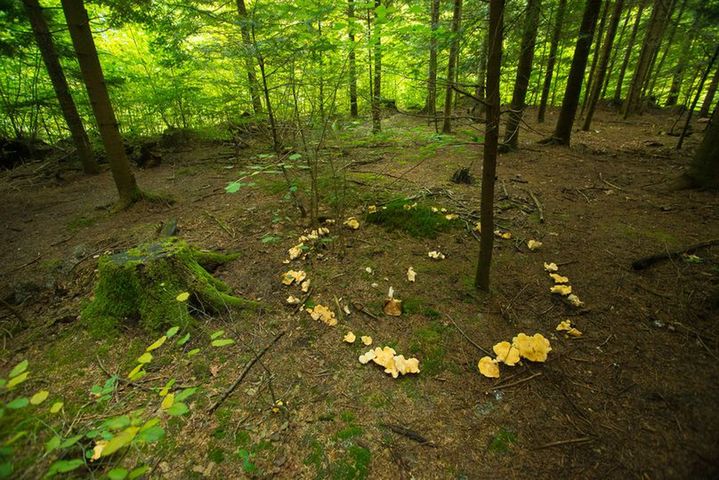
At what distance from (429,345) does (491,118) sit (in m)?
2.11

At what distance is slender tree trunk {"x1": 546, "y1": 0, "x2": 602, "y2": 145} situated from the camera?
6.89 meters

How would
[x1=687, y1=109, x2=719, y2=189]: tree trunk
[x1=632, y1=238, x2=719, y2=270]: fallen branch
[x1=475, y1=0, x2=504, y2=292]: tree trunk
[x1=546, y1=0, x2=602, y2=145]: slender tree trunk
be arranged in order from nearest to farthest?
[x1=475, y1=0, x2=504, y2=292]: tree trunk < [x1=632, y1=238, x2=719, y2=270]: fallen branch < [x1=687, y1=109, x2=719, y2=189]: tree trunk < [x1=546, y1=0, x2=602, y2=145]: slender tree trunk

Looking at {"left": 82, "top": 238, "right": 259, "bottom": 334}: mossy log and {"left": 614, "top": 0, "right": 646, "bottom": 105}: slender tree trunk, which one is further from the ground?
{"left": 614, "top": 0, "right": 646, "bottom": 105}: slender tree trunk

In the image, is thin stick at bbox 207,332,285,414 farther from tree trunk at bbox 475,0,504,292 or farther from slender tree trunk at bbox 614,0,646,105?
slender tree trunk at bbox 614,0,646,105

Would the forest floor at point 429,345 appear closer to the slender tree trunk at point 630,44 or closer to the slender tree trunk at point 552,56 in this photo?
the slender tree trunk at point 552,56

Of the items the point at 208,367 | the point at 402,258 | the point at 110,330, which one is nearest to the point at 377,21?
the point at 402,258

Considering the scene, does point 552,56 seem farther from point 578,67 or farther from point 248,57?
point 248,57

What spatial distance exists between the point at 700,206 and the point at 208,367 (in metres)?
6.98

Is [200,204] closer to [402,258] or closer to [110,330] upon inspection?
[110,330]

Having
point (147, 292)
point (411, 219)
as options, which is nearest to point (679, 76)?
point (411, 219)

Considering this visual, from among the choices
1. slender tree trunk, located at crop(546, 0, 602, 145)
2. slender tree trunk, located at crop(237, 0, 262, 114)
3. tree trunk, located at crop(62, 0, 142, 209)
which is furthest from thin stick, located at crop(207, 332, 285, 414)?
Answer: slender tree trunk, located at crop(546, 0, 602, 145)

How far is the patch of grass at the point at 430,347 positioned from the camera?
100 inches

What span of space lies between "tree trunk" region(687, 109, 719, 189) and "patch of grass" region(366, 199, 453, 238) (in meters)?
4.33

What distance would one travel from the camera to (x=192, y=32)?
20.0 feet
